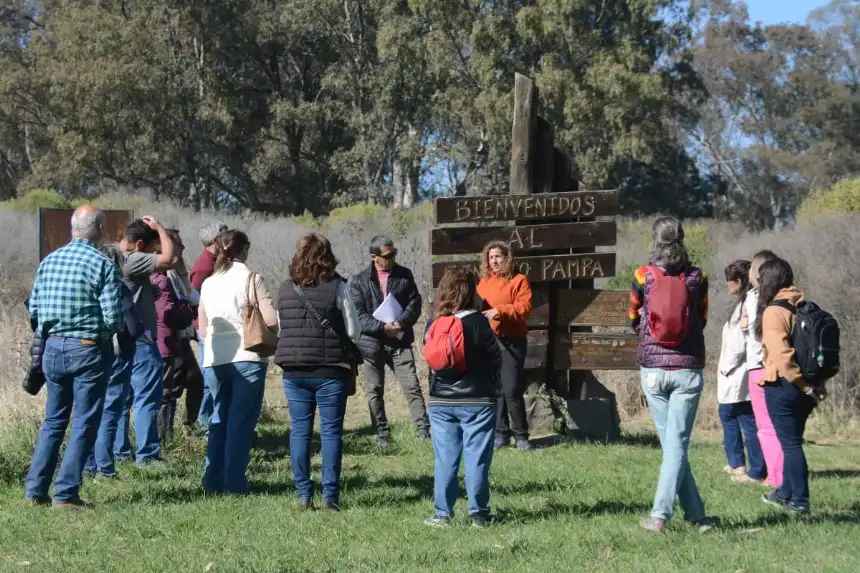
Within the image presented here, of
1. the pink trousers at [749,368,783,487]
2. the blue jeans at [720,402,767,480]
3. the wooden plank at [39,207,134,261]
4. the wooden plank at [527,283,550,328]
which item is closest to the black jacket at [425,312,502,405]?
the pink trousers at [749,368,783,487]

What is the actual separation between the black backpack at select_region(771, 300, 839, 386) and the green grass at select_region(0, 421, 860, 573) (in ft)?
2.78

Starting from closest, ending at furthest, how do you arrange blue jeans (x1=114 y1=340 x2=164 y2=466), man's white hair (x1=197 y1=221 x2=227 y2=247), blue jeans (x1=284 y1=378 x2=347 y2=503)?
blue jeans (x1=284 y1=378 x2=347 y2=503) < blue jeans (x1=114 y1=340 x2=164 y2=466) < man's white hair (x1=197 y1=221 x2=227 y2=247)

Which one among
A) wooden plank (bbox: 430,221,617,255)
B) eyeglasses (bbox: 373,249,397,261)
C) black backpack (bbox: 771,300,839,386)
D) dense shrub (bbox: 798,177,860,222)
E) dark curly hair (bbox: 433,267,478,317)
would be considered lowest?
black backpack (bbox: 771,300,839,386)

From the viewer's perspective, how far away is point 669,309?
5.61m

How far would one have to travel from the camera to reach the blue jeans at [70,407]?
6074mm

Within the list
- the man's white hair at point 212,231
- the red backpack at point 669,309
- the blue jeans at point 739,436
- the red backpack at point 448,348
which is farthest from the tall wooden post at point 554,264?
the red backpack at point 669,309

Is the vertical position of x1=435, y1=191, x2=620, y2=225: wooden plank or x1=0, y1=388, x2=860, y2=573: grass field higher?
x1=435, y1=191, x2=620, y2=225: wooden plank

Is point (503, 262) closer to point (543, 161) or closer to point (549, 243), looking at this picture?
point (549, 243)

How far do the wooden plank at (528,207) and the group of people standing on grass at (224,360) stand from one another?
1.82 metres

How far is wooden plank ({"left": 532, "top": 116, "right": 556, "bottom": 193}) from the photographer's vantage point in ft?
32.4

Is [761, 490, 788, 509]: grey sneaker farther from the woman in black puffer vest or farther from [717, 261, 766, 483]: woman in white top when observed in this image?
the woman in black puffer vest

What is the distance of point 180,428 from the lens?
847cm

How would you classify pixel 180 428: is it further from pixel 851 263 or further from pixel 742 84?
pixel 742 84

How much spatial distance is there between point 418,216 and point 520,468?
22.6 metres
